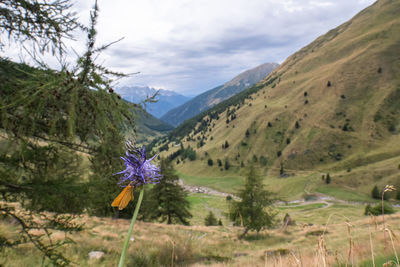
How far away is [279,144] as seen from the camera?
126 metres

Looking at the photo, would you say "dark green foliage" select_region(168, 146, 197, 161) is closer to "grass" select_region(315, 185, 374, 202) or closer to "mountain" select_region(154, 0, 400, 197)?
"mountain" select_region(154, 0, 400, 197)

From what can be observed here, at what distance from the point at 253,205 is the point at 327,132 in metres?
105

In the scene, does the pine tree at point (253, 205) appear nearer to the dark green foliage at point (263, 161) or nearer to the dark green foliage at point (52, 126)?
the dark green foliage at point (52, 126)

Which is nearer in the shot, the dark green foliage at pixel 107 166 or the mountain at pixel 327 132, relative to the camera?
the dark green foliage at pixel 107 166

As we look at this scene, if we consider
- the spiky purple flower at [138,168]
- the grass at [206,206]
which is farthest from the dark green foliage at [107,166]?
the grass at [206,206]

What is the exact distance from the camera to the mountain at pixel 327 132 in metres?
93.1

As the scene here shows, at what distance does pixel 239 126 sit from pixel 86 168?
502 feet

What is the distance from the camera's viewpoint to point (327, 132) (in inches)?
4427

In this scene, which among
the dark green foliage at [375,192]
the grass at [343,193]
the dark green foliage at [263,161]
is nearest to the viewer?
the dark green foliage at [375,192]

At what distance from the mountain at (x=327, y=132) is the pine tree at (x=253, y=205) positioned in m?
56.5

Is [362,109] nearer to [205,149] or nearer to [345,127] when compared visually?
[345,127]

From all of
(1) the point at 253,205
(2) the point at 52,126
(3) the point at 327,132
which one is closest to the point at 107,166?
(2) the point at 52,126

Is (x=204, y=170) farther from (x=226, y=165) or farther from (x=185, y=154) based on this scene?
(x=185, y=154)

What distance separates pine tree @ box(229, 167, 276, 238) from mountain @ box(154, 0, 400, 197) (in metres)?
56.5
